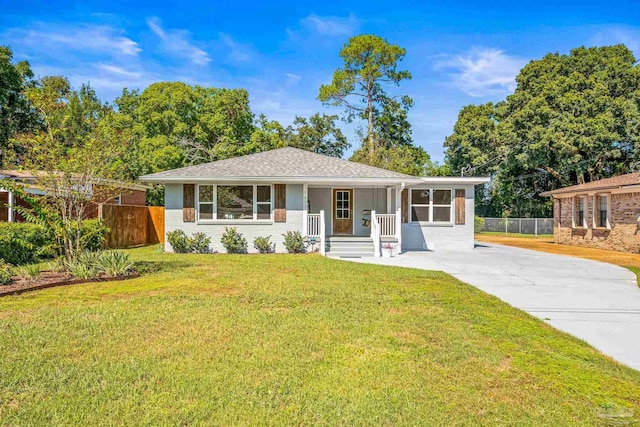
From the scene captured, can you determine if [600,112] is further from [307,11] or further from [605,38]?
[307,11]

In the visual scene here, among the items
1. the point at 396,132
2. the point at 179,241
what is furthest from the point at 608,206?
the point at 396,132

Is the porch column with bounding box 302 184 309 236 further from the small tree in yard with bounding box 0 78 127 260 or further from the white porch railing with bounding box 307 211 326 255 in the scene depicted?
the small tree in yard with bounding box 0 78 127 260

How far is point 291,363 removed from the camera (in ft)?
13.4

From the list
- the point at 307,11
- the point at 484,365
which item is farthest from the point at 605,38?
the point at 484,365

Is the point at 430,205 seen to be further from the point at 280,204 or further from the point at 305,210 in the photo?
the point at 280,204

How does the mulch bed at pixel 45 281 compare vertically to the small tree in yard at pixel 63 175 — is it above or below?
below

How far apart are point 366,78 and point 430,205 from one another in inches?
763

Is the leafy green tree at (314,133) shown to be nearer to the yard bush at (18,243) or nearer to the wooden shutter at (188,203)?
the wooden shutter at (188,203)

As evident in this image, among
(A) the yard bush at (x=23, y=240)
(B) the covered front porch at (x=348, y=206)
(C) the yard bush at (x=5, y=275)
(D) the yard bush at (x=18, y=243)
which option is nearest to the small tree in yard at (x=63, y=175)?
(A) the yard bush at (x=23, y=240)

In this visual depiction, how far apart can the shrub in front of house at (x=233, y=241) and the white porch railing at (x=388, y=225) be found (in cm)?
492

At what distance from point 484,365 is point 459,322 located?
5.20 ft

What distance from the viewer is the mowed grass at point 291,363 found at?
318cm

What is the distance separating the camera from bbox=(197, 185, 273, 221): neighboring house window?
49.5ft

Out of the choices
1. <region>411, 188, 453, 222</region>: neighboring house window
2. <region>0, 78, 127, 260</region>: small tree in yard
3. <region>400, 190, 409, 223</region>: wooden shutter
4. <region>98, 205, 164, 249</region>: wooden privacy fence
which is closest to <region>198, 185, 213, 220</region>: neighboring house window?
<region>98, 205, 164, 249</region>: wooden privacy fence
